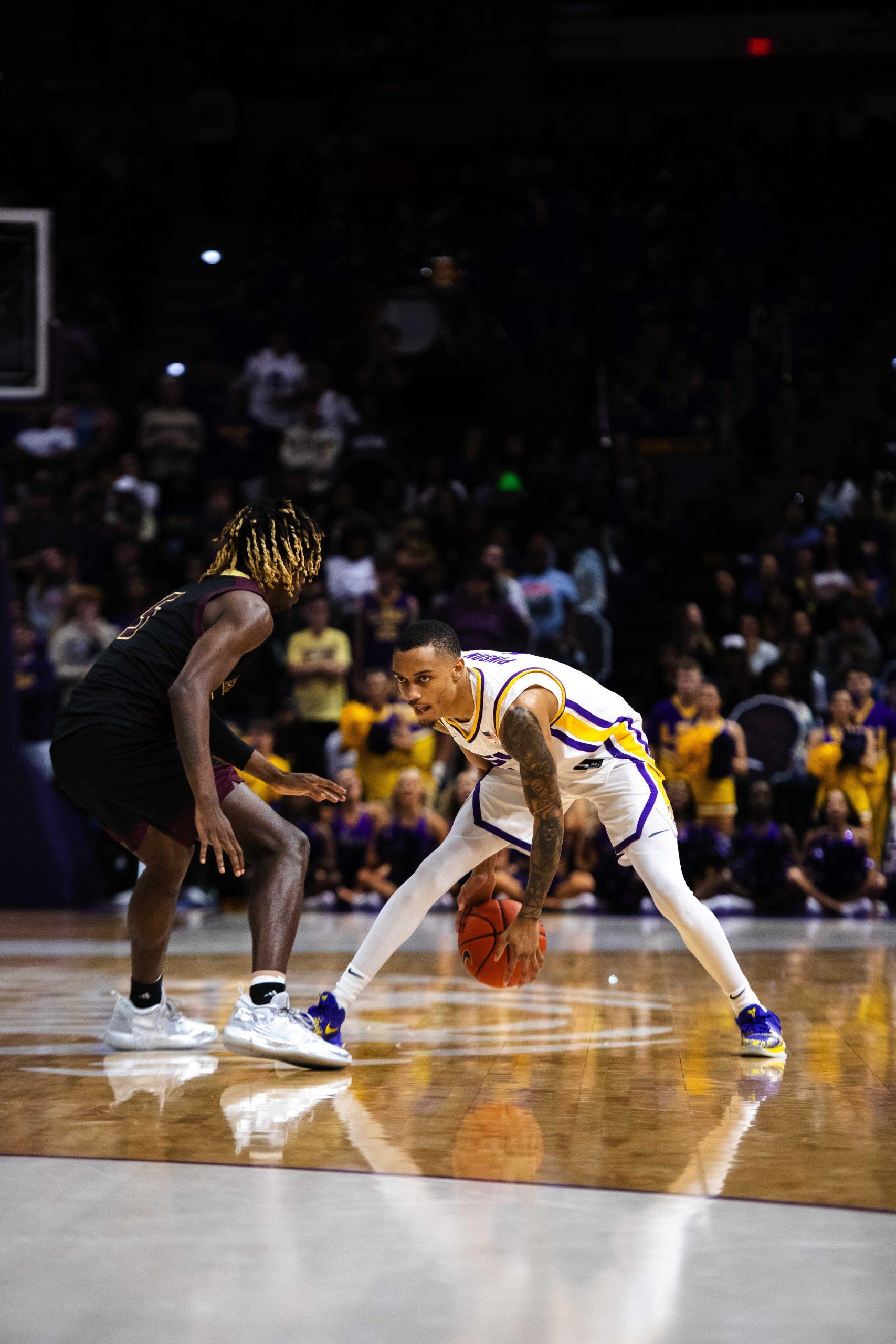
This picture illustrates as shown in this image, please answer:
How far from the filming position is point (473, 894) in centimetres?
465

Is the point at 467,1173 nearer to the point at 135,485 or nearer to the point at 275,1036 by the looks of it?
the point at 275,1036

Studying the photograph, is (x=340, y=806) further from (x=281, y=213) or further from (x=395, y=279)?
(x=281, y=213)

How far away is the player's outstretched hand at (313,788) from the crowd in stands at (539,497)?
11.7 ft

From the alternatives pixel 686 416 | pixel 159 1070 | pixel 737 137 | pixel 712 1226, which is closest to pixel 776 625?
pixel 686 416

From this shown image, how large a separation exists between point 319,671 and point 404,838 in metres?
1.80

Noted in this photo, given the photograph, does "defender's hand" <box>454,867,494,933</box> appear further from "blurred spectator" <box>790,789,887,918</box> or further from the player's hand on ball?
"blurred spectator" <box>790,789,887,918</box>

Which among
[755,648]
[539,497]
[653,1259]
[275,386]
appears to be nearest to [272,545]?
[653,1259]

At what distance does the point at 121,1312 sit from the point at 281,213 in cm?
1584

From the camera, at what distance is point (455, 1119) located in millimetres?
3770

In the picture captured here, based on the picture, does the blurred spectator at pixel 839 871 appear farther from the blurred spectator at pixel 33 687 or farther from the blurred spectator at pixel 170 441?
the blurred spectator at pixel 170 441

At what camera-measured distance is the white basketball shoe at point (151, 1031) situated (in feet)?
16.0

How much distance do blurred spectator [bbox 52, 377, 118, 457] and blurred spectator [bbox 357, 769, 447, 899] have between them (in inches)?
225

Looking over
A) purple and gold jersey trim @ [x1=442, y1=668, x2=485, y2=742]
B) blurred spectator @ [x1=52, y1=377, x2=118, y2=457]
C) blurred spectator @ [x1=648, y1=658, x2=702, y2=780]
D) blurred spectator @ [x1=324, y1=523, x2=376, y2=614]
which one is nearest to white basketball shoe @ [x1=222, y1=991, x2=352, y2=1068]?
purple and gold jersey trim @ [x1=442, y1=668, x2=485, y2=742]

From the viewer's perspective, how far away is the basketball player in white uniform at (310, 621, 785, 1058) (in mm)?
4371
